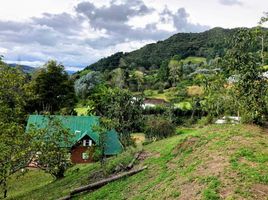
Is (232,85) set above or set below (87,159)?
above

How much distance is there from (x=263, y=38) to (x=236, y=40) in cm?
179

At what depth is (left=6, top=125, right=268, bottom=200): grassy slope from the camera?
1512 cm

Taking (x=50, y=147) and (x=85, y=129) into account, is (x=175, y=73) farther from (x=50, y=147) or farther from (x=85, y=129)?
(x=50, y=147)

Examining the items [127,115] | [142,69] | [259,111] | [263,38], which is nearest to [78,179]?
[259,111]

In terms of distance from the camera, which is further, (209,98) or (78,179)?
(209,98)

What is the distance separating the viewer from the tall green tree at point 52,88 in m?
70.0

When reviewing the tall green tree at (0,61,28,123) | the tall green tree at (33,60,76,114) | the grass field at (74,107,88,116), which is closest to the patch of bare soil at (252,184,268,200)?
the tall green tree at (0,61,28,123)

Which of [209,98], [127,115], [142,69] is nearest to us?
[209,98]

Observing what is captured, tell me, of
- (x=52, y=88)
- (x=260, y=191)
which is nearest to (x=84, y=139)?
(x=52, y=88)

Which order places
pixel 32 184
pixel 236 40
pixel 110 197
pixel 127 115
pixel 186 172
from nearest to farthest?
pixel 186 172 → pixel 110 197 → pixel 236 40 → pixel 32 184 → pixel 127 115

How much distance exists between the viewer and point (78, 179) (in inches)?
1051

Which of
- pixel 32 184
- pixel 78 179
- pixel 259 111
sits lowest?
pixel 32 184

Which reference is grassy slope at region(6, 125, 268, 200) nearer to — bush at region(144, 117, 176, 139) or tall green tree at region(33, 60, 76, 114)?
bush at region(144, 117, 176, 139)

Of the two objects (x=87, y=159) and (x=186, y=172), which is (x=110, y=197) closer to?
(x=186, y=172)
